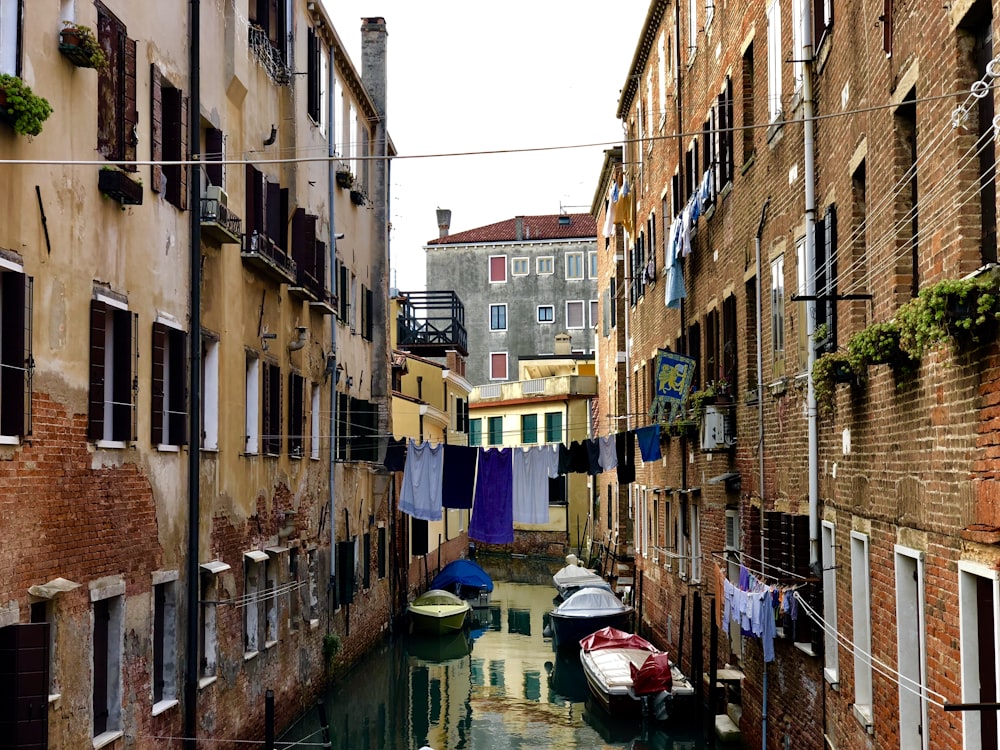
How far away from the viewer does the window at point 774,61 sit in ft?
49.3

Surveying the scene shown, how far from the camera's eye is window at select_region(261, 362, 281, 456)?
1819 centimetres

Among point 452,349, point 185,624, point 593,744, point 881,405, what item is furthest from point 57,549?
point 452,349

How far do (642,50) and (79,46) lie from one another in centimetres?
1901

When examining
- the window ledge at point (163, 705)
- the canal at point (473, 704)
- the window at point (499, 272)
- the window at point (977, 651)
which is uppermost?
the window at point (499, 272)

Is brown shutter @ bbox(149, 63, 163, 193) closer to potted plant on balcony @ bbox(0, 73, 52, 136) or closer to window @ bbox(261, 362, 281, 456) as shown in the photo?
potted plant on balcony @ bbox(0, 73, 52, 136)

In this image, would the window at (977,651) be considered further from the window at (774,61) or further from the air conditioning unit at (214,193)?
the air conditioning unit at (214,193)

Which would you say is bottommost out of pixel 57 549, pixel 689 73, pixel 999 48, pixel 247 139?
pixel 57 549

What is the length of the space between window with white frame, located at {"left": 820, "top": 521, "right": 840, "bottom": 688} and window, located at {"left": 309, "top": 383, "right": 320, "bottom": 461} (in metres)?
10.8

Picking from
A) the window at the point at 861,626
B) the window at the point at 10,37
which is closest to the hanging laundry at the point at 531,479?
the window at the point at 861,626

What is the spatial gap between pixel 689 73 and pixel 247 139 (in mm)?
8424

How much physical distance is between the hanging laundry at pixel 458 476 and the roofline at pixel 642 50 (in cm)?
846

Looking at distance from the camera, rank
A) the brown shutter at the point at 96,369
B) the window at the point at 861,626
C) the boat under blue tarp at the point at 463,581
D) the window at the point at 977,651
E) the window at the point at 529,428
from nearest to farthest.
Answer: the window at the point at 977,651 < the window at the point at 861,626 < the brown shutter at the point at 96,369 < the boat under blue tarp at the point at 463,581 < the window at the point at 529,428

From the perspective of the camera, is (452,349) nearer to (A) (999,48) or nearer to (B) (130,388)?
(B) (130,388)

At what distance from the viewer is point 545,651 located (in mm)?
30938
